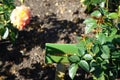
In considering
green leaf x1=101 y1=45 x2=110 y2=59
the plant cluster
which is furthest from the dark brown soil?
green leaf x1=101 y1=45 x2=110 y2=59

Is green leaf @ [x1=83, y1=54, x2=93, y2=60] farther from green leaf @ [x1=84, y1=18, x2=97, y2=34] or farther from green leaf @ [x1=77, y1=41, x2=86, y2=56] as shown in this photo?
green leaf @ [x1=84, y1=18, x2=97, y2=34]

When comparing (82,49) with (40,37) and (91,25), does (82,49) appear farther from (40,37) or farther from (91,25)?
(40,37)

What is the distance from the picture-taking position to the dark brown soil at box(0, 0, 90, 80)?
254 cm

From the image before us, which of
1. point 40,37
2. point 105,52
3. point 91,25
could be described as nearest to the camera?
point 105,52

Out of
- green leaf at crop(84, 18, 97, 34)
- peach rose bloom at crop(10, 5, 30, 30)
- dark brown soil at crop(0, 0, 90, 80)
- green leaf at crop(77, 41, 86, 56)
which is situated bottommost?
dark brown soil at crop(0, 0, 90, 80)

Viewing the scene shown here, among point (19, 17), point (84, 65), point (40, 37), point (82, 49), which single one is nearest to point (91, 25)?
point (82, 49)

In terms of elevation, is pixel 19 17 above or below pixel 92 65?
above

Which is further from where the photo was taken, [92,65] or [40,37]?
[40,37]

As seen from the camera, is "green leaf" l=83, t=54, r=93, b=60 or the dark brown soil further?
the dark brown soil

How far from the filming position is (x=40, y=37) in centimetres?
282

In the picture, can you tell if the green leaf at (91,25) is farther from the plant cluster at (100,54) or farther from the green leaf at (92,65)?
the green leaf at (92,65)

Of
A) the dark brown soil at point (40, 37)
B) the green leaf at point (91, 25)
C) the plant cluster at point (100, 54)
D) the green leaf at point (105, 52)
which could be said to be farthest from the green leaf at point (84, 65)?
the dark brown soil at point (40, 37)

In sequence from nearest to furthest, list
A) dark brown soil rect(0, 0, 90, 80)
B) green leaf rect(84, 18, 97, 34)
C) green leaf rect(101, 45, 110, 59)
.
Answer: green leaf rect(101, 45, 110, 59), green leaf rect(84, 18, 97, 34), dark brown soil rect(0, 0, 90, 80)

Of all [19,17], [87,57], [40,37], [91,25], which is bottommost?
[40,37]
